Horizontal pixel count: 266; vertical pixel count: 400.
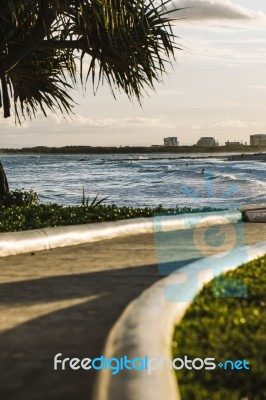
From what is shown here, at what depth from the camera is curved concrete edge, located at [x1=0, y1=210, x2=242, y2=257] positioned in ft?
27.0

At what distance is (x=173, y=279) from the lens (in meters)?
5.79

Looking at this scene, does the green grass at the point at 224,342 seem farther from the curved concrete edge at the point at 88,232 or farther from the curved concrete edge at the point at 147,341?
the curved concrete edge at the point at 88,232

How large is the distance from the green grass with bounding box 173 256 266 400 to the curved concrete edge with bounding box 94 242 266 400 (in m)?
0.11

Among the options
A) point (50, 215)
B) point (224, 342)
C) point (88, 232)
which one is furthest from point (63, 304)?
point (50, 215)

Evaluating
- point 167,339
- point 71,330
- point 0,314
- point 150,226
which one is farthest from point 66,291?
point 150,226

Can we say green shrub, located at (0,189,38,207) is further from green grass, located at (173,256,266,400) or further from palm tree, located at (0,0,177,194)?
green grass, located at (173,256,266,400)

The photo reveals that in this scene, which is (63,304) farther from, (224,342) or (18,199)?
(18,199)

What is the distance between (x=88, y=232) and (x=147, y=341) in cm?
552

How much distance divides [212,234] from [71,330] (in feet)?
20.1

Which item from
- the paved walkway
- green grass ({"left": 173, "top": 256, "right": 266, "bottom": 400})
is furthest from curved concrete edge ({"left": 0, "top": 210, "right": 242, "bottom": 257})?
green grass ({"left": 173, "top": 256, "right": 266, "bottom": 400})

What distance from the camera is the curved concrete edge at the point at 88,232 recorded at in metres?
8.24

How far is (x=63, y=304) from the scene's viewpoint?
18.2ft

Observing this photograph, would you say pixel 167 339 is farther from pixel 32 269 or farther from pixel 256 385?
pixel 32 269

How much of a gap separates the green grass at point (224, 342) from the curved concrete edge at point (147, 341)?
0.11 m
